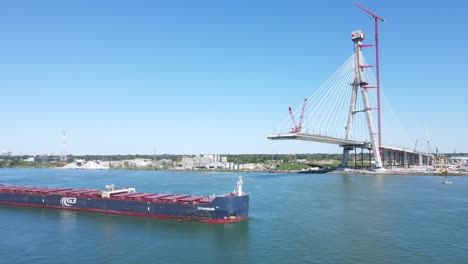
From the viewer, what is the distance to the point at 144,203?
32.3 meters

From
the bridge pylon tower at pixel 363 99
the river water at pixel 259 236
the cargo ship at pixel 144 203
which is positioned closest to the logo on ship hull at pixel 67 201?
the cargo ship at pixel 144 203

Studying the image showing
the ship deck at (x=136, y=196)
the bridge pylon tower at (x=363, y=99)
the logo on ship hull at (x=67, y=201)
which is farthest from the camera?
the bridge pylon tower at (x=363, y=99)

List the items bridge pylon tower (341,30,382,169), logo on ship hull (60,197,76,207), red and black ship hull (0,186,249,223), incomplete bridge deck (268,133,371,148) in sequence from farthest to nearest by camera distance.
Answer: bridge pylon tower (341,30,382,169) < incomplete bridge deck (268,133,371,148) < logo on ship hull (60,197,76,207) < red and black ship hull (0,186,249,223)

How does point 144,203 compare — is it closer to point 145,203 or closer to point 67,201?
point 145,203

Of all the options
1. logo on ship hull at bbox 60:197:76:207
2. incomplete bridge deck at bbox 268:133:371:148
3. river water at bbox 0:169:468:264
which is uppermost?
incomplete bridge deck at bbox 268:133:371:148

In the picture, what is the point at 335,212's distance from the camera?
114 feet

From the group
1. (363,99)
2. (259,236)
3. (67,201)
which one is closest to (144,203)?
(67,201)

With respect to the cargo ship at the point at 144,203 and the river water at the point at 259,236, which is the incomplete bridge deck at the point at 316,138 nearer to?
the river water at the point at 259,236

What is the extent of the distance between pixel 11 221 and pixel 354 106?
71.6 m

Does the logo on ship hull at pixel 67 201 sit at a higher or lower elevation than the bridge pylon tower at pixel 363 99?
lower

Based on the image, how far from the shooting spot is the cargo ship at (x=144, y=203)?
A: 2950cm

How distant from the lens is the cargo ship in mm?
29500

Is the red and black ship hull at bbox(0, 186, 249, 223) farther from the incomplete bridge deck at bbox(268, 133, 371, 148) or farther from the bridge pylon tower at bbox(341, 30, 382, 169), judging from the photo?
the bridge pylon tower at bbox(341, 30, 382, 169)

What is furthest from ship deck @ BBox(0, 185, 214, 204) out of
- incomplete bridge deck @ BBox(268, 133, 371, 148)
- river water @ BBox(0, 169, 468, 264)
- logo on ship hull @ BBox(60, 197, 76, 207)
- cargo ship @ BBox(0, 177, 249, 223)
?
incomplete bridge deck @ BBox(268, 133, 371, 148)
